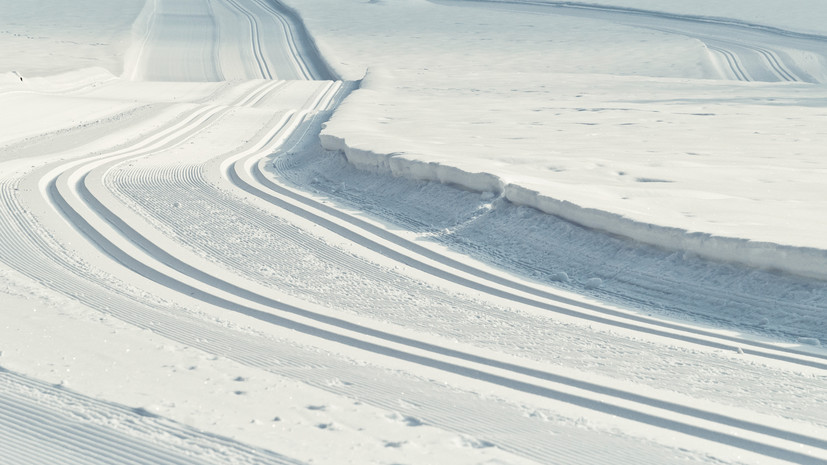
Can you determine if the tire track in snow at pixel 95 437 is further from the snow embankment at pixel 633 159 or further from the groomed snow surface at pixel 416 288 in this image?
the snow embankment at pixel 633 159

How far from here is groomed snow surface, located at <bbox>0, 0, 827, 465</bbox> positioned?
3.73 meters

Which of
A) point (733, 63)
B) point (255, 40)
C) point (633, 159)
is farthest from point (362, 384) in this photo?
point (255, 40)

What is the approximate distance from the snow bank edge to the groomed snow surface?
2cm

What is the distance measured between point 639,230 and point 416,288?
1796mm

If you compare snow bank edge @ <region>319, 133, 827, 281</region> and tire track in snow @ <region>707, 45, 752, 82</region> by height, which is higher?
snow bank edge @ <region>319, 133, 827, 281</region>

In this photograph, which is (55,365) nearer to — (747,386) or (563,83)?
(747,386)

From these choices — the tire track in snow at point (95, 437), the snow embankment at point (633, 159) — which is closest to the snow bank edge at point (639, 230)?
the snow embankment at point (633, 159)

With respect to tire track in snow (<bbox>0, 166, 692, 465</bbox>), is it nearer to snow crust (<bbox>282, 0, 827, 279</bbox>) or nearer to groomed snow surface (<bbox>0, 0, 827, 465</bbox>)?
groomed snow surface (<bbox>0, 0, 827, 465</bbox>)

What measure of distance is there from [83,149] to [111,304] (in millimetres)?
6991

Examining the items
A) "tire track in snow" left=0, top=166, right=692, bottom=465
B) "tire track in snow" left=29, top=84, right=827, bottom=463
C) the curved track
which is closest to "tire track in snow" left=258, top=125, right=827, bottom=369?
"tire track in snow" left=29, top=84, right=827, bottom=463

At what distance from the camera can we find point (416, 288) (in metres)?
5.93

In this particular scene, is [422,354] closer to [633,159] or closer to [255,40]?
[633,159]

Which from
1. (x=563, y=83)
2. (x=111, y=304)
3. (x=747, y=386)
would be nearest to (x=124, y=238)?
(x=111, y=304)

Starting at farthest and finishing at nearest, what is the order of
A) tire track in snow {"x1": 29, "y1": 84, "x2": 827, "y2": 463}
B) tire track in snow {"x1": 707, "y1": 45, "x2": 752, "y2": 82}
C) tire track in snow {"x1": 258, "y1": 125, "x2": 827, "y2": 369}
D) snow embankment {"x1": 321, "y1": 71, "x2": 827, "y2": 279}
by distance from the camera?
tire track in snow {"x1": 707, "y1": 45, "x2": 752, "y2": 82} → snow embankment {"x1": 321, "y1": 71, "x2": 827, "y2": 279} → tire track in snow {"x1": 258, "y1": 125, "x2": 827, "y2": 369} → tire track in snow {"x1": 29, "y1": 84, "x2": 827, "y2": 463}
